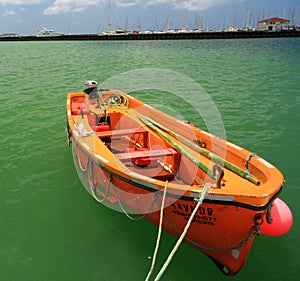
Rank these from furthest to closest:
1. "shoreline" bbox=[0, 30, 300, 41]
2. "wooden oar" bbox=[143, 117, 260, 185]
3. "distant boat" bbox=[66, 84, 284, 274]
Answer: "shoreline" bbox=[0, 30, 300, 41]
"wooden oar" bbox=[143, 117, 260, 185]
"distant boat" bbox=[66, 84, 284, 274]

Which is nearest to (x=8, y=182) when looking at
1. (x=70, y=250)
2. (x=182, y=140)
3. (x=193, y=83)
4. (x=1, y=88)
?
(x=70, y=250)

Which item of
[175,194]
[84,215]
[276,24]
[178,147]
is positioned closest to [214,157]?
[178,147]

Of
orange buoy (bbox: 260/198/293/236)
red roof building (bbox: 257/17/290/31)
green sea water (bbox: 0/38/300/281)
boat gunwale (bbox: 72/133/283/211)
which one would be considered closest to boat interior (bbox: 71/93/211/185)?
boat gunwale (bbox: 72/133/283/211)

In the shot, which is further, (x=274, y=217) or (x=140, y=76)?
(x=140, y=76)

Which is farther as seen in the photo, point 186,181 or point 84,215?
point 84,215

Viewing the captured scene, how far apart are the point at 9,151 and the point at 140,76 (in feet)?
52.8

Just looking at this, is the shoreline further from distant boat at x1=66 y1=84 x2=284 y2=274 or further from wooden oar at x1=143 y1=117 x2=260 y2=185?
wooden oar at x1=143 y1=117 x2=260 y2=185

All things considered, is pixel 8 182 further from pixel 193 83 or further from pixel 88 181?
pixel 193 83

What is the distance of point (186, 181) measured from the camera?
6.09 m

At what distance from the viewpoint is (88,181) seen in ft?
21.9

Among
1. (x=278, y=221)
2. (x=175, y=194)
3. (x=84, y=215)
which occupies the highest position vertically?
(x=175, y=194)

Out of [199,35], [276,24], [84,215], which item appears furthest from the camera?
[276,24]

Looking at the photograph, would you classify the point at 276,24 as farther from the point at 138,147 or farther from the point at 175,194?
the point at 175,194

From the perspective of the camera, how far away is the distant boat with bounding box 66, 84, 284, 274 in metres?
4.11
